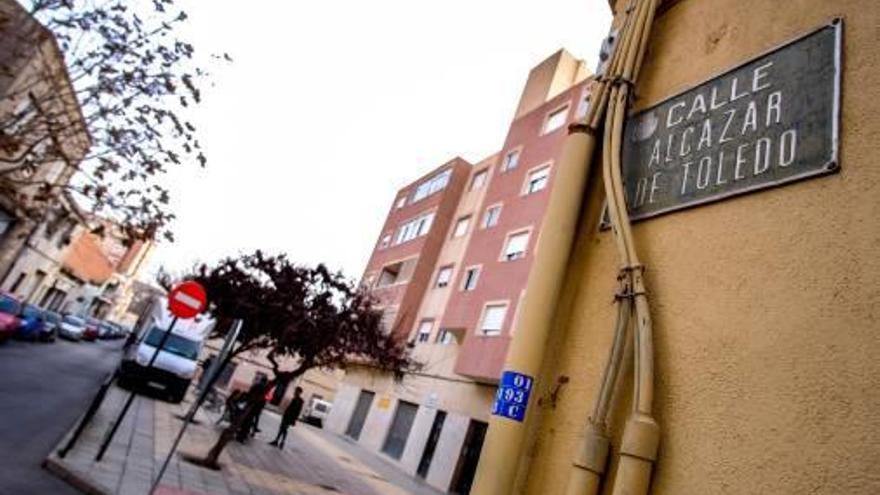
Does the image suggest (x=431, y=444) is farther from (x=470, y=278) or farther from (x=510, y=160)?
(x=510, y=160)

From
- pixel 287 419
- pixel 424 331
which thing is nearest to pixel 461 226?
pixel 424 331

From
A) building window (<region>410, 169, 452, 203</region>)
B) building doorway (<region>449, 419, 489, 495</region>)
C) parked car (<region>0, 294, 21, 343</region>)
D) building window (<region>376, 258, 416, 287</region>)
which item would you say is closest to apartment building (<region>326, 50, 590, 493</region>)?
building doorway (<region>449, 419, 489, 495</region>)

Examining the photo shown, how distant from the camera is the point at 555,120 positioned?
25.6m

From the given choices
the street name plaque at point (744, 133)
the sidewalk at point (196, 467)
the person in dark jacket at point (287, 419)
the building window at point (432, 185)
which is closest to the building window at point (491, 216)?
the building window at point (432, 185)

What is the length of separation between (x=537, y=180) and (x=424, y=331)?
9.74m

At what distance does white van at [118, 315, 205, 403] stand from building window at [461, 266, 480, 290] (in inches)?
447

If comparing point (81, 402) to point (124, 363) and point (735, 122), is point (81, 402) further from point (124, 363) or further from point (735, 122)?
point (735, 122)

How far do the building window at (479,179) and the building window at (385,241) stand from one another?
28.9 feet

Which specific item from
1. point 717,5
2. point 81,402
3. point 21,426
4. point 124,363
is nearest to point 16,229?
point 124,363

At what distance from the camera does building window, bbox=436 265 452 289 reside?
29700 millimetres

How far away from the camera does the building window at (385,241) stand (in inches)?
1551

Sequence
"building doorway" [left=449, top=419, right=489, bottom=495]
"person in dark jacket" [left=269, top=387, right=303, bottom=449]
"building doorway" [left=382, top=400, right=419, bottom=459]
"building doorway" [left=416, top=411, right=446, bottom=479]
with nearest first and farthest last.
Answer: "person in dark jacket" [left=269, top=387, right=303, bottom=449] < "building doorway" [left=449, top=419, right=489, bottom=495] < "building doorway" [left=416, top=411, right=446, bottom=479] < "building doorway" [left=382, top=400, right=419, bottom=459]

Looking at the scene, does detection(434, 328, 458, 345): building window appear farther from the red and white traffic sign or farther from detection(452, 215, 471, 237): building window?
the red and white traffic sign

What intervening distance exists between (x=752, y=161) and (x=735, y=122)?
37 centimetres
